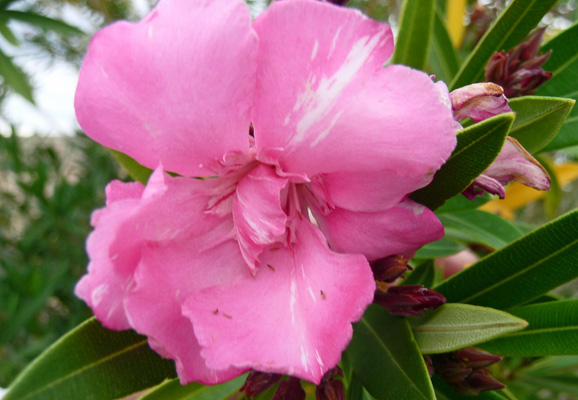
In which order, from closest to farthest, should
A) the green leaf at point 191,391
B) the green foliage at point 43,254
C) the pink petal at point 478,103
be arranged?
the pink petal at point 478,103
the green leaf at point 191,391
the green foliage at point 43,254

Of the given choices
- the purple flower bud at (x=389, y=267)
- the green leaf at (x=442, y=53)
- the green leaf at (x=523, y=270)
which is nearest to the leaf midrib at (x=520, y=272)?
the green leaf at (x=523, y=270)

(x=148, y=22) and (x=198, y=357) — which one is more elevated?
(x=148, y=22)

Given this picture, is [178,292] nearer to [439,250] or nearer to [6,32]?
[439,250]

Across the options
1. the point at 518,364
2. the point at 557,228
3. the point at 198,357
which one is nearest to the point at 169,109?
the point at 198,357

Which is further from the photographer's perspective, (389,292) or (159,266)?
(389,292)

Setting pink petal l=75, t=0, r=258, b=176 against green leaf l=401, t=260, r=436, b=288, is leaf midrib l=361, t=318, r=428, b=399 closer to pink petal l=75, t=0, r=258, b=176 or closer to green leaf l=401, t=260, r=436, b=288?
green leaf l=401, t=260, r=436, b=288

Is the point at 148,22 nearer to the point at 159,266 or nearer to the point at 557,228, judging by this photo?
the point at 159,266

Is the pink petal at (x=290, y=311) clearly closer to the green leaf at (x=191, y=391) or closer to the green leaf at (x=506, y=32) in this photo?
the green leaf at (x=191, y=391)

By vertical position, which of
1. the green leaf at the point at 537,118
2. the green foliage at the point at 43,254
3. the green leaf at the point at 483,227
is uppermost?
the green leaf at the point at 537,118
